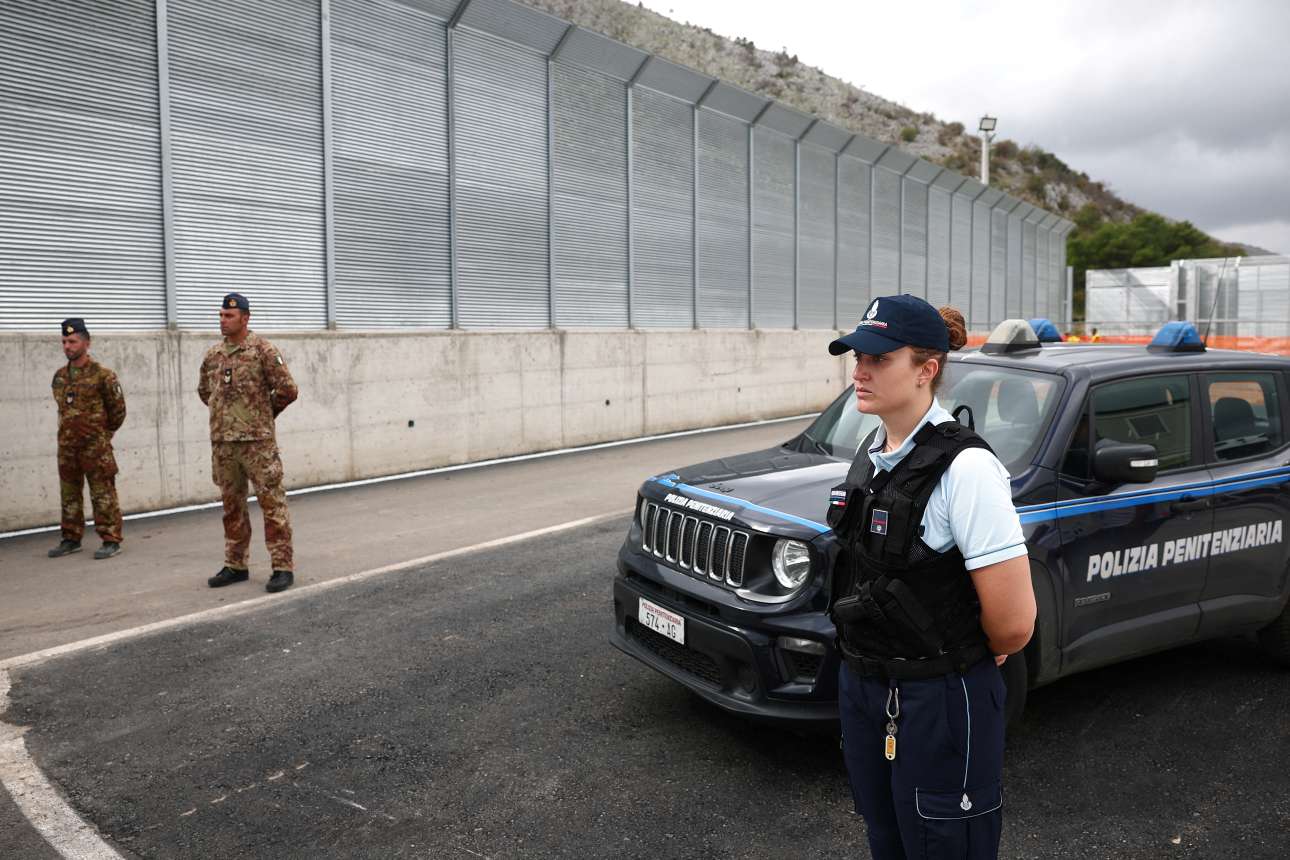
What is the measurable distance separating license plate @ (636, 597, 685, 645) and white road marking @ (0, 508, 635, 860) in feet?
4.52

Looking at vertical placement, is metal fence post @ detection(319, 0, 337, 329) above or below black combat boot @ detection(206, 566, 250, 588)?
above

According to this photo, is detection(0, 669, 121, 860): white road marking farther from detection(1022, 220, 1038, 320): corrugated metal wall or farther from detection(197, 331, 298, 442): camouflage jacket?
detection(1022, 220, 1038, 320): corrugated metal wall

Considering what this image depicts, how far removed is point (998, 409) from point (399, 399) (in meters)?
9.48

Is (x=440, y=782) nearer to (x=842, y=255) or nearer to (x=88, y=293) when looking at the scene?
(x=88, y=293)

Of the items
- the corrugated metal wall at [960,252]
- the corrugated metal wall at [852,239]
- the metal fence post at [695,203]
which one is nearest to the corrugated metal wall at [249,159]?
the metal fence post at [695,203]

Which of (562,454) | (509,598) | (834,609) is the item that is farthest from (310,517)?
(834,609)

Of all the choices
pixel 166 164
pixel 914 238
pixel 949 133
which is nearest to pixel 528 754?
pixel 166 164

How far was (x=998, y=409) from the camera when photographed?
4.61 metres

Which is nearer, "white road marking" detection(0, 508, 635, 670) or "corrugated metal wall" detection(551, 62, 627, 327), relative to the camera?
"white road marking" detection(0, 508, 635, 670)

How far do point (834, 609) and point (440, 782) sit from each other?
2301mm

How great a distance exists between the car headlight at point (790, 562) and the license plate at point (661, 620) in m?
0.49

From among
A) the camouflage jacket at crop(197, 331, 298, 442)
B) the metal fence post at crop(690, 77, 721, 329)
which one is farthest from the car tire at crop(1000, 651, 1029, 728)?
the metal fence post at crop(690, 77, 721, 329)

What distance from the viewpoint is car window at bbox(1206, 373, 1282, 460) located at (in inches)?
194

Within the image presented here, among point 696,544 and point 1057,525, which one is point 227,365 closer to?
point 696,544
